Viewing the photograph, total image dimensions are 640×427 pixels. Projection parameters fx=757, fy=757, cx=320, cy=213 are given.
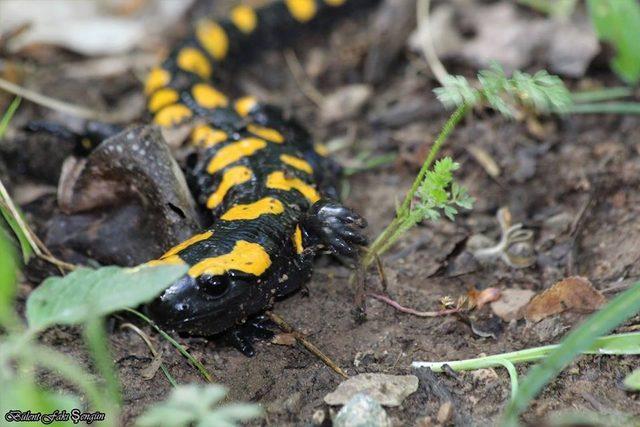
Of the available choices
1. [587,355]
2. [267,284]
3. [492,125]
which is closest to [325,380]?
[267,284]

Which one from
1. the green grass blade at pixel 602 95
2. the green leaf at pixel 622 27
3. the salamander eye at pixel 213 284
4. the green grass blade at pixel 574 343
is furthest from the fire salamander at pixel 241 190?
the green leaf at pixel 622 27

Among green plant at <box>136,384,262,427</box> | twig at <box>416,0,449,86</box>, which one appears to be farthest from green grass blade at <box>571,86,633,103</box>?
green plant at <box>136,384,262,427</box>

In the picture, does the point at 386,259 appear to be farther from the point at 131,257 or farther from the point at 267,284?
the point at 131,257

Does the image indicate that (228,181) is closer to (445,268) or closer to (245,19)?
(445,268)

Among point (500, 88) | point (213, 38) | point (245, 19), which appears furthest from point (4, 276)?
point (245, 19)

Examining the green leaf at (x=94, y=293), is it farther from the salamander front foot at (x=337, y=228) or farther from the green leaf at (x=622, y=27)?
the green leaf at (x=622, y=27)

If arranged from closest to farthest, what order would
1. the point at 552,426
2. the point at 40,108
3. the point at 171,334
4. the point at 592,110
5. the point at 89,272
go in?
the point at 552,426, the point at 89,272, the point at 171,334, the point at 592,110, the point at 40,108
